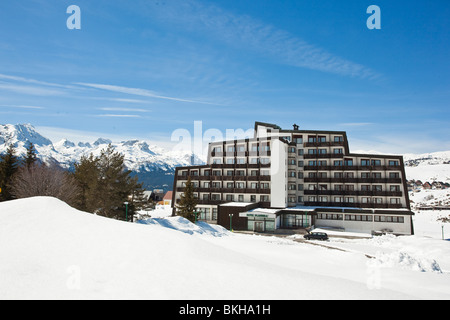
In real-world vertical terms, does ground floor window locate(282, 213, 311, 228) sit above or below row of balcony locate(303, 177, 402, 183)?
below

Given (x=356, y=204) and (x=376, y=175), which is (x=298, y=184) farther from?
(x=376, y=175)

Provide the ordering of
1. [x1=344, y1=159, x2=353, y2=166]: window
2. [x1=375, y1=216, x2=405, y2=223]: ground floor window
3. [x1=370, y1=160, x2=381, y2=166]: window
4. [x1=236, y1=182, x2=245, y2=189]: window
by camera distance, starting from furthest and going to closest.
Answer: [x1=344, y1=159, x2=353, y2=166]: window, [x1=236, y1=182, x2=245, y2=189]: window, [x1=370, y1=160, x2=381, y2=166]: window, [x1=375, y1=216, x2=405, y2=223]: ground floor window

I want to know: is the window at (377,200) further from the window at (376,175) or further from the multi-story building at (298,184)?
the window at (376,175)

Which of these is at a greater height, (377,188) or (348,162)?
(348,162)

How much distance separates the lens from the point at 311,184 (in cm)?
6538

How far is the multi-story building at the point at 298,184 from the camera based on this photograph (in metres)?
56.3

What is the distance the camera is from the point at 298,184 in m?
66.2

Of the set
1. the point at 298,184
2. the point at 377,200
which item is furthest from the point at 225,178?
the point at 377,200

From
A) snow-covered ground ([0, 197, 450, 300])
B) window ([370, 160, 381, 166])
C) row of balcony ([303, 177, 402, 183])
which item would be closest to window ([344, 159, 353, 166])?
row of balcony ([303, 177, 402, 183])

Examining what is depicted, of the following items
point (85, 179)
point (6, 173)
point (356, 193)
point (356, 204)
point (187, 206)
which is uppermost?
point (6, 173)

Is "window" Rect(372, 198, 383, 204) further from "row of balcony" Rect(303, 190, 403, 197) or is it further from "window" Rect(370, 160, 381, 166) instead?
"window" Rect(370, 160, 381, 166)

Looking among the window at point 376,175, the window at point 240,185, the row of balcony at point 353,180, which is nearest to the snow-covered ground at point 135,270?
the window at point 240,185

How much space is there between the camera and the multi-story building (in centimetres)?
5634
